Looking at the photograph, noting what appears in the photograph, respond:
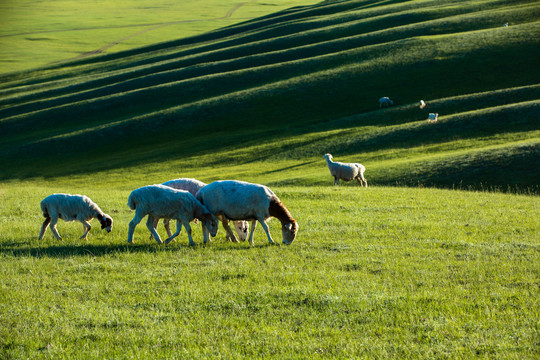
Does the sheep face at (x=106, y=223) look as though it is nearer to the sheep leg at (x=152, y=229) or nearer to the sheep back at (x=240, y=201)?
the sheep leg at (x=152, y=229)

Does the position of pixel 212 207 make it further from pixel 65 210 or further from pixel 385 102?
pixel 385 102

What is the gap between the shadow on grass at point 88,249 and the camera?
1404 cm

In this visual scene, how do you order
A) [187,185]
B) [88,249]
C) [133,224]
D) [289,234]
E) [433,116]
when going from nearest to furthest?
[88,249] < [289,234] < [133,224] < [187,185] < [433,116]

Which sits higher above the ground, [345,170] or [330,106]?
[330,106]

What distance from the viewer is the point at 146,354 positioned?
315 inches

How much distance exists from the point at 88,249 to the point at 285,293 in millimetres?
6743

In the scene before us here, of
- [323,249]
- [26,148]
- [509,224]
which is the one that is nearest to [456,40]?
[26,148]

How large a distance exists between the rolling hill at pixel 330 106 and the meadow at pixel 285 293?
16.6m

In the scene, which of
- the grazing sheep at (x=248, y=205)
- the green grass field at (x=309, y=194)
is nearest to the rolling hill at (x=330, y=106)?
the green grass field at (x=309, y=194)

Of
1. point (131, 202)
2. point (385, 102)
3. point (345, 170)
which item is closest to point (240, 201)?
point (131, 202)

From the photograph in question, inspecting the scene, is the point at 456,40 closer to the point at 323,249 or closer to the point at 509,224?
the point at 509,224

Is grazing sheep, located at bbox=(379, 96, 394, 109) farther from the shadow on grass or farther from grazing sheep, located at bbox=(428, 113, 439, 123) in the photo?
the shadow on grass

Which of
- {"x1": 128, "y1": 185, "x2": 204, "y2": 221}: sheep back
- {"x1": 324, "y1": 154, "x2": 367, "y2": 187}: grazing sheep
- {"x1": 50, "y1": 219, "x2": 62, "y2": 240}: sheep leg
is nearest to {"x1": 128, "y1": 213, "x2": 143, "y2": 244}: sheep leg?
{"x1": 128, "y1": 185, "x2": 204, "y2": 221}: sheep back

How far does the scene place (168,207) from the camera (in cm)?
1537
